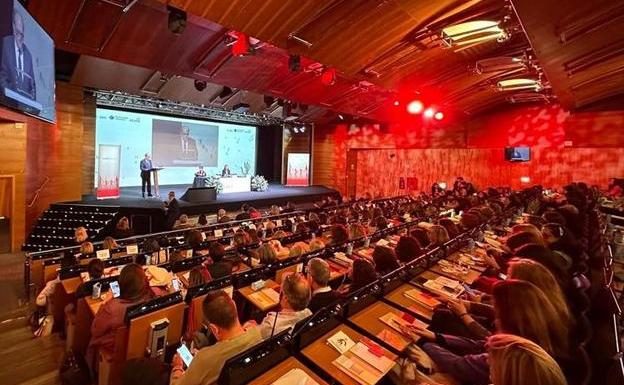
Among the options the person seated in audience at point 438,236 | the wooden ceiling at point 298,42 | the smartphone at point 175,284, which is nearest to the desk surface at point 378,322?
the smartphone at point 175,284

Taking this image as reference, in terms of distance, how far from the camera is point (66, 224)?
8.34 m

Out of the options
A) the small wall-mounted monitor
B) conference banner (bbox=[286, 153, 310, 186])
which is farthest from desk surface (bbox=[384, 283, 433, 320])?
conference banner (bbox=[286, 153, 310, 186])

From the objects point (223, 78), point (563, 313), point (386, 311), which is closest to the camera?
point (563, 313)

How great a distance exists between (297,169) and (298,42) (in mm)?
12116

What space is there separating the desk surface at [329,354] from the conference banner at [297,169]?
14.9 meters

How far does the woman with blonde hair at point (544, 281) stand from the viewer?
203 cm

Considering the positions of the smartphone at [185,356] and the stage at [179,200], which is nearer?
the smartphone at [185,356]

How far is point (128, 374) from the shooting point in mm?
2066

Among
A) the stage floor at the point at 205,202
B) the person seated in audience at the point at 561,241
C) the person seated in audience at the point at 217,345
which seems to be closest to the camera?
the person seated in audience at the point at 217,345

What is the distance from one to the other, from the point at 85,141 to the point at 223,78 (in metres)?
5.40

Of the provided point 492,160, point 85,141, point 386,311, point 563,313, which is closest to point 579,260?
point 563,313

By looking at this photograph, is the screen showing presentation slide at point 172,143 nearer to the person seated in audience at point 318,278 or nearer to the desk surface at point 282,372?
the person seated in audience at point 318,278

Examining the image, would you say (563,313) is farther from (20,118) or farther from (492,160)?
(492,160)

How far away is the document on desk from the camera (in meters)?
1.70
